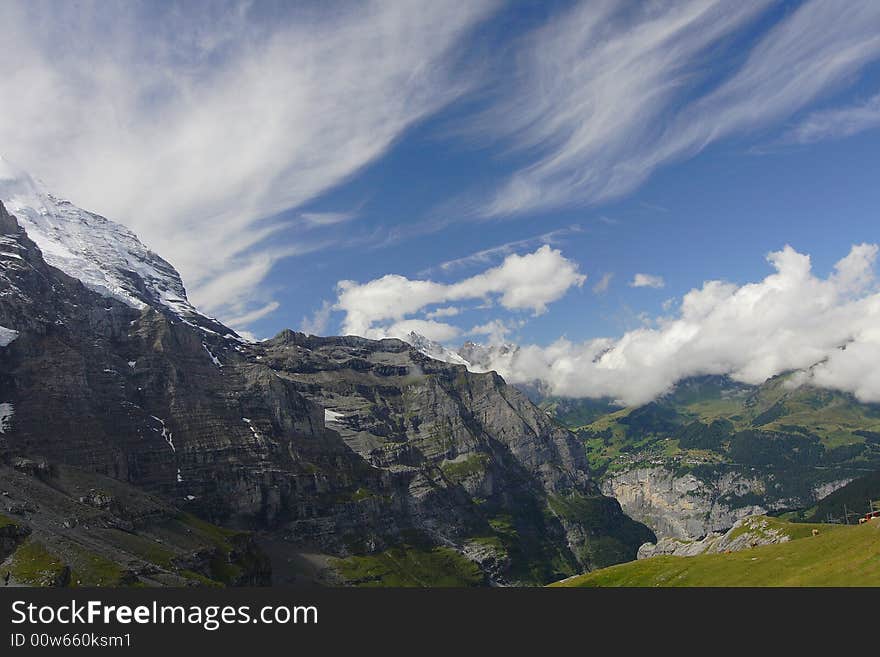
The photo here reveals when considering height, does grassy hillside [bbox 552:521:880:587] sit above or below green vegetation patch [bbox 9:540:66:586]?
below

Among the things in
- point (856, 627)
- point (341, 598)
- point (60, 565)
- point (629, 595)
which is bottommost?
point (856, 627)

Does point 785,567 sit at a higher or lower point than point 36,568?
lower

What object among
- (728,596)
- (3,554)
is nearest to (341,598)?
(728,596)

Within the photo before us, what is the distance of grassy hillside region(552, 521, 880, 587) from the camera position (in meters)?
103

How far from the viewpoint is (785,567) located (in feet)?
411

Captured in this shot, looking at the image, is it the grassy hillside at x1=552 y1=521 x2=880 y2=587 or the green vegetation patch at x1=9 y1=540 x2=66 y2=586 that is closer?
the grassy hillside at x1=552 y1=521 x2=880 y2=587

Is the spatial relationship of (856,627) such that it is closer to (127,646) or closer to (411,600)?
(411,600)

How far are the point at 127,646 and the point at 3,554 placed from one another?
163m

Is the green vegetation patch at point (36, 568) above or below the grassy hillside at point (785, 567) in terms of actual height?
above

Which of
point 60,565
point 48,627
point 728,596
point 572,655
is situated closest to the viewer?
point 572,655

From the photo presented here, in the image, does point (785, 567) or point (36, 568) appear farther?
point (36, 568)

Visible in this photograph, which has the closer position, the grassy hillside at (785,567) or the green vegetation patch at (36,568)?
the grassy hillside at (785,567)

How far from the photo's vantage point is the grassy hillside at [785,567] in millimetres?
103188

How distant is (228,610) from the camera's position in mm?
70812
